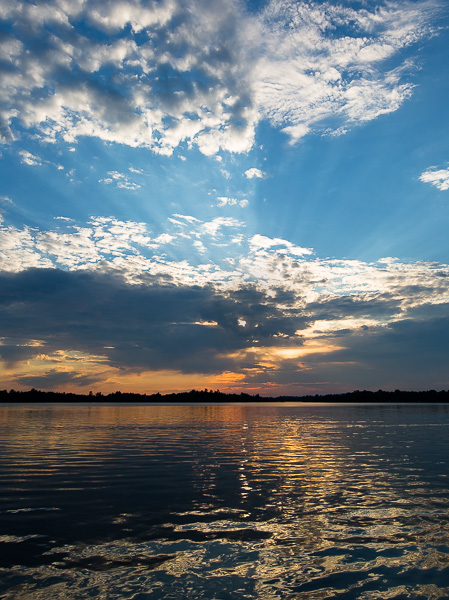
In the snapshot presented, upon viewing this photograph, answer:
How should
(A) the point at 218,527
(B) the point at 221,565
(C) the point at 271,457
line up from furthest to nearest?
1. (C) the point at 271,457
2. (A) the point at 218,527
3. (B) the point at 221,565

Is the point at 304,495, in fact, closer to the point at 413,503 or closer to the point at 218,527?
the point at 413,503

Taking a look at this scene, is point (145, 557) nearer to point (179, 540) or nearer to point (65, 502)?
point (179, 540)

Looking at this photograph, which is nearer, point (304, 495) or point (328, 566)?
point (328, 566)

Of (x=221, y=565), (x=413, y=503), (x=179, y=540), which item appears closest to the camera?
(x=221, y=565)

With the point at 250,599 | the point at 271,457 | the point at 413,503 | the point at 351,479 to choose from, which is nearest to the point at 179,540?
the point at 250,599

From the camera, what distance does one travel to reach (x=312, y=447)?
38250mm

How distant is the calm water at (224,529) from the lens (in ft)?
32.8

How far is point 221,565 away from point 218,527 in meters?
3.53

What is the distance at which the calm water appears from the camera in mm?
10000

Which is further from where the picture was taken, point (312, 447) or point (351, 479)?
point (312, 447)

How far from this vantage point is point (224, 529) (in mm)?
14344

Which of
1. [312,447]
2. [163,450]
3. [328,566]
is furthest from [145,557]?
[312,447]

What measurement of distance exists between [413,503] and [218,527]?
8.77 meters

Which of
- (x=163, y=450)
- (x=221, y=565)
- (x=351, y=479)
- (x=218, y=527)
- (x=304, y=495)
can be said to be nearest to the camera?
(x=221, y=565)
